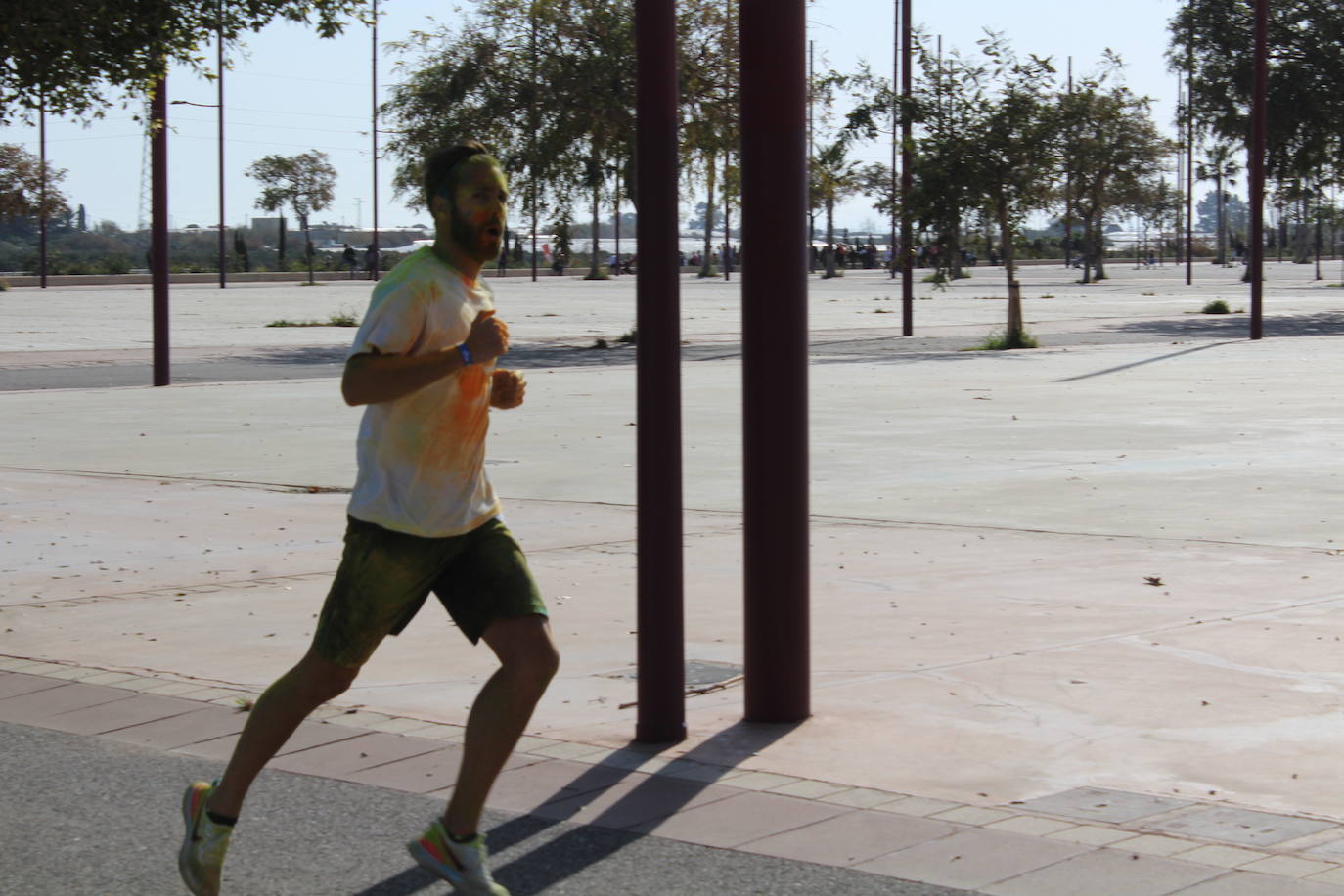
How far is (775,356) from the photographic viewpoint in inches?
238

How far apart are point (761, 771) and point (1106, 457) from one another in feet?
28.0

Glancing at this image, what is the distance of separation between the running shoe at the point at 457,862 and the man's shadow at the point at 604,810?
0.22 m

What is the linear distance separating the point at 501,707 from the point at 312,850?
0.91 m

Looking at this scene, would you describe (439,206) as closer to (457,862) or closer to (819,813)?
(457,862)

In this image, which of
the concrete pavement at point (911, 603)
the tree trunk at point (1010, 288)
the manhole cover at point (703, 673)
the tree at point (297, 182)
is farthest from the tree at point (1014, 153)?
the tree at point (297, 182)

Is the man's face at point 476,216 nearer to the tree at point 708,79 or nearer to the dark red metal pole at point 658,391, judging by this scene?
the dark red metal pole at point 658,391

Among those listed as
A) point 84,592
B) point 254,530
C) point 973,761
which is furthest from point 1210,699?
point 254,530

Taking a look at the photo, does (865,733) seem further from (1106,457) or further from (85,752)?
(1106,457)

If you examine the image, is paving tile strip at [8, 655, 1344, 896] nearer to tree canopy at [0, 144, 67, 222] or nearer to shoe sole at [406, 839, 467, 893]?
shoe sole at [406, 839, 467, 893]

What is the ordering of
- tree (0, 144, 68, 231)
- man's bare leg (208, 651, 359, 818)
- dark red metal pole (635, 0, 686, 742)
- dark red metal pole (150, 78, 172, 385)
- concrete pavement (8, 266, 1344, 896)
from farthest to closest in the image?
tree (0, 144, 68, 231)
dark red metal pole (150, 78, 172, 385)
dark red metal pole (635, 0, 686, 742)
concrete pavement (8, 266, 1344, 896)
man's bare leg (208, 651, 359, 818)

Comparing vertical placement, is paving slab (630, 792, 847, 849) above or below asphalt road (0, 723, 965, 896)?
above

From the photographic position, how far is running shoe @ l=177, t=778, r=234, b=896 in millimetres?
4336

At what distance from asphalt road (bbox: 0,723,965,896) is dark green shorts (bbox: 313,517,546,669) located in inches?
25.8

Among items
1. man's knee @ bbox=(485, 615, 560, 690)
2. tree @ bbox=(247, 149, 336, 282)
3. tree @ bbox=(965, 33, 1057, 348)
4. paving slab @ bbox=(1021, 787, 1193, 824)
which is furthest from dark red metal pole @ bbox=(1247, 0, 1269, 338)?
tree @ bbox=(247, 149, 336, 282)
